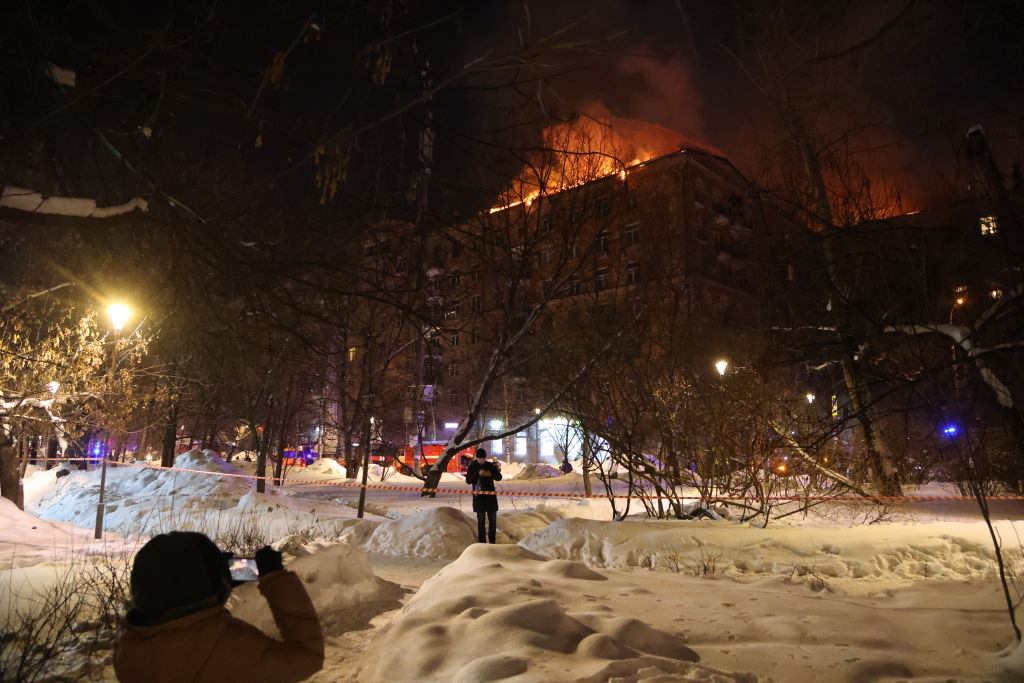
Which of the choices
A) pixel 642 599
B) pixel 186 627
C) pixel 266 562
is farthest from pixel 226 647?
pixel 642 599

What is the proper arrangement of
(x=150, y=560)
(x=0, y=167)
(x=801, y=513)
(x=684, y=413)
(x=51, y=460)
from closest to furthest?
(x=150, y=560)
(x=0, y=167)
(x=684, y=413)
(x=801, y=513)
(x=51, y=460)

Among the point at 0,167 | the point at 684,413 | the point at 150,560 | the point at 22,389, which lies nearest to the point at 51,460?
the point at 22,389

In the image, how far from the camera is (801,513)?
1429 centimetres

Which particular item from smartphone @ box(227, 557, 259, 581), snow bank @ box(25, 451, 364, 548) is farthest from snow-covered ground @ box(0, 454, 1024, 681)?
snow bank @ box(25, 451, 364, 548)

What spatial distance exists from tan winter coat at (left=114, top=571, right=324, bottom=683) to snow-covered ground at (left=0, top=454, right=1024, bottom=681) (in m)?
1.72

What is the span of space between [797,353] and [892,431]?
12809mm

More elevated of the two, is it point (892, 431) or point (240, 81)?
point (240, 81)

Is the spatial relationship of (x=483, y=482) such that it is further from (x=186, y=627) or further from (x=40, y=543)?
(x=186, y=627)

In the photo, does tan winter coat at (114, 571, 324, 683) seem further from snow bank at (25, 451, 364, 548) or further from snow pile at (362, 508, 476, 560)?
snow pile at (362, 508, 476, 560)

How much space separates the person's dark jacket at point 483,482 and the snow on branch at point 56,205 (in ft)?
27.6

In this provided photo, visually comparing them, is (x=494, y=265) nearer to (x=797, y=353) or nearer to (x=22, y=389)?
(x=797, y=353)

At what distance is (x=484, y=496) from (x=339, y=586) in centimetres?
567

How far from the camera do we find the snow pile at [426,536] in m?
10.8

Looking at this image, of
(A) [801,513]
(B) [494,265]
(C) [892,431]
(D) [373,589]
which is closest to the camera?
(B) [494,265]
